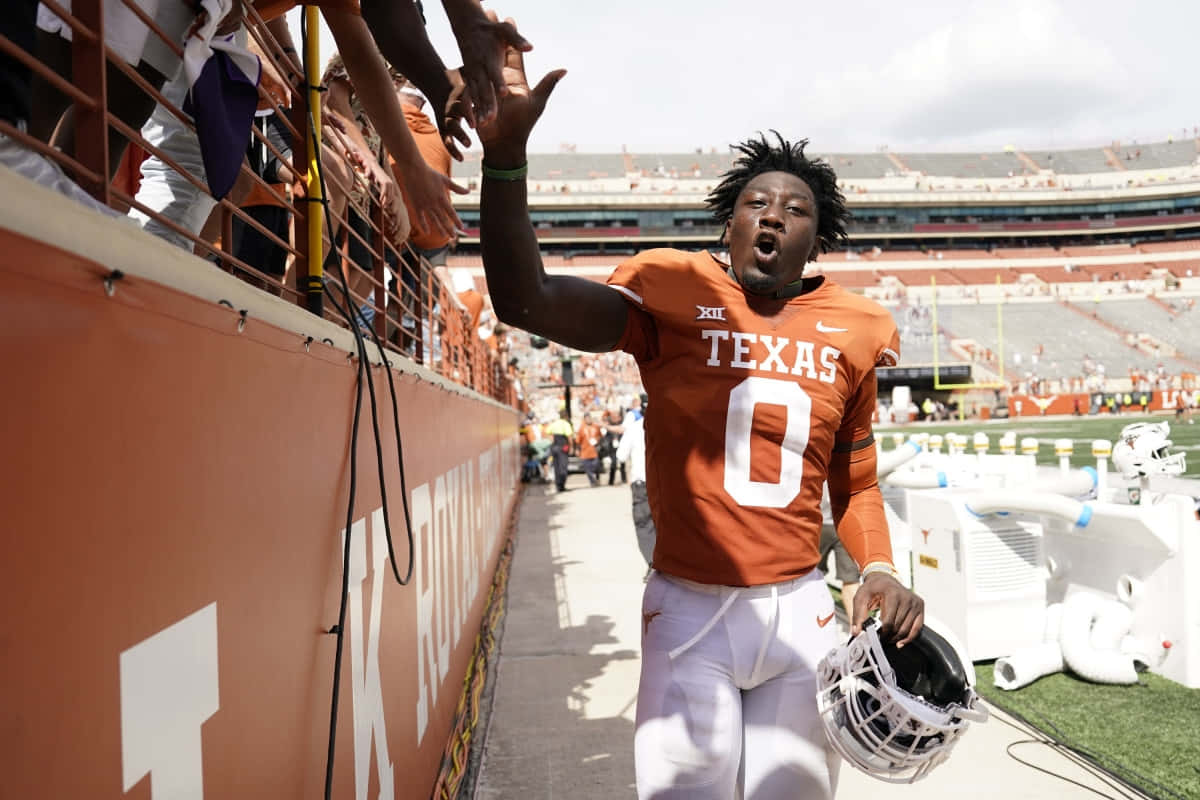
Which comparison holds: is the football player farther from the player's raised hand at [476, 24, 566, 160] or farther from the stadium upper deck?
the stadium upper deck

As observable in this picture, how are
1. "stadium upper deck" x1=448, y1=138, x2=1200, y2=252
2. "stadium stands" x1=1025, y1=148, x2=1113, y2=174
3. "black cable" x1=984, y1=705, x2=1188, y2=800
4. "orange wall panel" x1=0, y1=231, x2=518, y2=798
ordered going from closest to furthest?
"orange wall panel" x1=0, y1=231, x2=518, y2=798 → "black cable" x1=984, y1=705, x2=1188, y2=800 → "stadium upper deck" x1=448, y1=138, x2=1200, y2=252 → "stadium stands" x1=1025, y1=148, x2=1113, y2=174

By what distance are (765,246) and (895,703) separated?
1014 mm

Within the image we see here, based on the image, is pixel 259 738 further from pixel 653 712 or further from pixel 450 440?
pixel 450 440

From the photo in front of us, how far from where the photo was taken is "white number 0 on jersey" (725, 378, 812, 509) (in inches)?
78.8

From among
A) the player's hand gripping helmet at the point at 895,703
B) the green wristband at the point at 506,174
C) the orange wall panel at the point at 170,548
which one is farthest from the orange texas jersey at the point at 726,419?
the orange wall panel at the point at 170,548

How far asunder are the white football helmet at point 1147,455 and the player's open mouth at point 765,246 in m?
4.65

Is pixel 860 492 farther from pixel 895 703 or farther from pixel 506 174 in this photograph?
pixel 506 174

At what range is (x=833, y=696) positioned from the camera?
6.15ft

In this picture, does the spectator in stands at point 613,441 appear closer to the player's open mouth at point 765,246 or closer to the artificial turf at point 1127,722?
the artificial turf at point 1127,722

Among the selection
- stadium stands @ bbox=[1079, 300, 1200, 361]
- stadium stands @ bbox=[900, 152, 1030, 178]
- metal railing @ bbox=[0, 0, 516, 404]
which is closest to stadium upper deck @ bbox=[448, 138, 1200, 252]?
stadium stands @ bbox=[900, 152, 1030, 178]

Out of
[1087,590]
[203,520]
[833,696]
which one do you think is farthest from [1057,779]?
[203,520]

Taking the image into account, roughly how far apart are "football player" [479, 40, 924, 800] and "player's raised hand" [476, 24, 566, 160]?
1.57ft

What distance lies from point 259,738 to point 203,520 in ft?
1.33

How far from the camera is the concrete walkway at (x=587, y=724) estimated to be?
11.8ft
